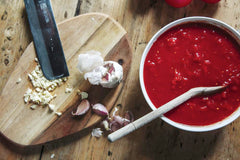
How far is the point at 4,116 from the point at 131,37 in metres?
0.89

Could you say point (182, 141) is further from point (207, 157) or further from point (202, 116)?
point (202, 116)

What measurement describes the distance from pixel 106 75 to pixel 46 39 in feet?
1.35

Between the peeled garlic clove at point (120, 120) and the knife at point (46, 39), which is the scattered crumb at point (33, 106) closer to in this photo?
the knife at point (46, 39)

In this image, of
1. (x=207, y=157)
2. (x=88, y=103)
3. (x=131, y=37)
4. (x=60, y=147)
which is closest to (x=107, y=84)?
(x=88, y=103)

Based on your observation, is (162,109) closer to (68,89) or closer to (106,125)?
(106,125)

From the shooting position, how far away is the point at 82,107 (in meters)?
1.52

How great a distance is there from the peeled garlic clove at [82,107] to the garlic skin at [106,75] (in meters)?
0.14

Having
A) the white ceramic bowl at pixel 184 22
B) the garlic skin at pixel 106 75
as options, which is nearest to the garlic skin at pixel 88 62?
the garlic skin at pixel 106 75

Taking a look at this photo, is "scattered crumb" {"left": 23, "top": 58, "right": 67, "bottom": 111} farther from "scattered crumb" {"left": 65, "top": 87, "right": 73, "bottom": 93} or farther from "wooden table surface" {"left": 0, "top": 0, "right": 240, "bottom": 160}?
"wooden table surface" {"left": 0, "top": 0, "right": 240, "bottom": 160}

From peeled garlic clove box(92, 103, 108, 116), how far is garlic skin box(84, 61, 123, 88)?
0.43 feet

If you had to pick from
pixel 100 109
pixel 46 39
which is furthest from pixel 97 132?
pixel 46 39

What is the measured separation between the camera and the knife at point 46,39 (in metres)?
1.50

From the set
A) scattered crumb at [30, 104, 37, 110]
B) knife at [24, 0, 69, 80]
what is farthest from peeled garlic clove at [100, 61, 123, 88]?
scattered crumb at [30, 104, 37, 110]

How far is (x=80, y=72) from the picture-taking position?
151 cm
